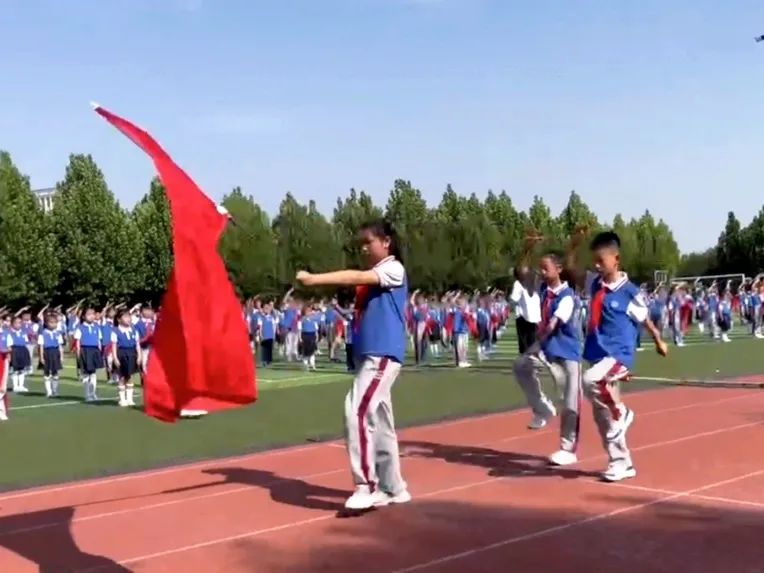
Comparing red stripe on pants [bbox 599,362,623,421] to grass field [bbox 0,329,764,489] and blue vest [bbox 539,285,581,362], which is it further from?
grass field [bbox 0,329,764,489]

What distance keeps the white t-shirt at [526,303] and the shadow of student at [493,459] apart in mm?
4914

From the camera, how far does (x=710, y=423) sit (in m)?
11.8

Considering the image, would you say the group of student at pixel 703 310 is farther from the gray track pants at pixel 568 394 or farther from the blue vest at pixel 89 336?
the gray track pants at pixel 568 394

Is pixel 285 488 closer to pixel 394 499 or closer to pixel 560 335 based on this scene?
pixel 394 499

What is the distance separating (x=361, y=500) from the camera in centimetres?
746

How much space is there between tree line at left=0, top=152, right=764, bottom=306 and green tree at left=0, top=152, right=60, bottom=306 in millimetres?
50

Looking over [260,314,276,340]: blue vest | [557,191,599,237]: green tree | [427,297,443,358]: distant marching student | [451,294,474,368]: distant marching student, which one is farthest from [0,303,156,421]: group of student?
[557,191,599,237]: green tree

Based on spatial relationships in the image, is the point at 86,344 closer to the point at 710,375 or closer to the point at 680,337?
the point at 710,375

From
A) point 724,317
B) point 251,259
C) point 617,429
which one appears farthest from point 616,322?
point 251,259

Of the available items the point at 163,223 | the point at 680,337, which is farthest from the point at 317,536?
the point at 163,223

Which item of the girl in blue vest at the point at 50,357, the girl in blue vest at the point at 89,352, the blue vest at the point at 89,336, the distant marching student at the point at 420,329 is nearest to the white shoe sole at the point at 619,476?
the girl in blue vest at the point at 89,352

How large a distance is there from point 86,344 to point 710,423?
13.5 meters

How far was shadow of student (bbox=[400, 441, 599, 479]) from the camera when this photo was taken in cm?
898

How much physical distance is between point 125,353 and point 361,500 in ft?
40.5
